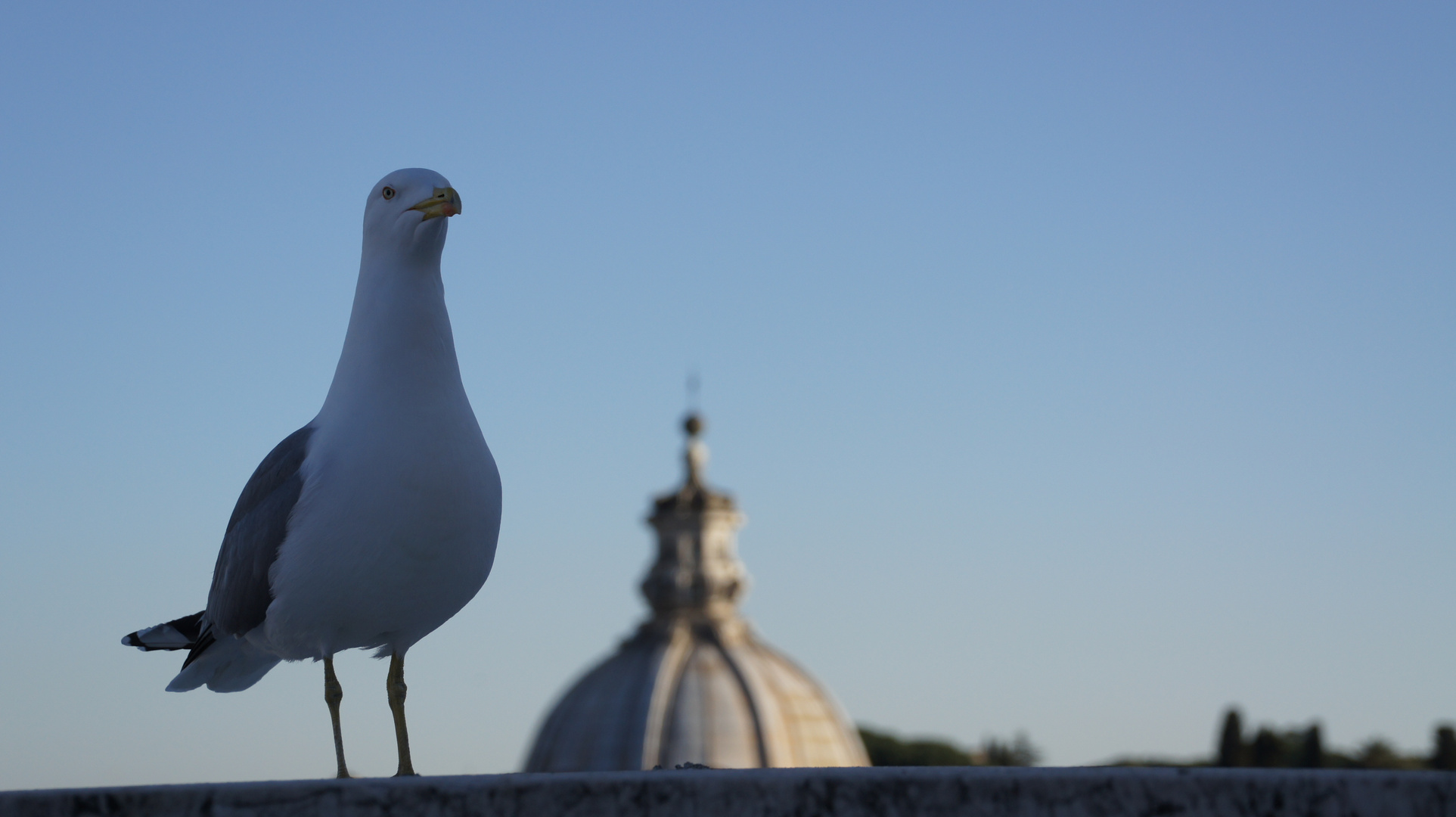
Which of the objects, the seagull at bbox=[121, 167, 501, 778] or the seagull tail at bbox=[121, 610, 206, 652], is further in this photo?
the seagull tail at bbox=[121, 610, 206, 652]

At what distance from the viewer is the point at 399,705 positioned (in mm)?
8742

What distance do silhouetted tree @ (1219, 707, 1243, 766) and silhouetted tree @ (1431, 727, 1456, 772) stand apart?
442 inches

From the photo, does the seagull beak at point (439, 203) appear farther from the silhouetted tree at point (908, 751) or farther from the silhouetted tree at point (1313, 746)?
the silhouetted tree at point (908, 751)

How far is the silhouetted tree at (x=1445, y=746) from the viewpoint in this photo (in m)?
48.2

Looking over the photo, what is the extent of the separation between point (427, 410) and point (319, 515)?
→ 2.19 ft

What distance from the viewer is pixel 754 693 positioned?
93500 mm

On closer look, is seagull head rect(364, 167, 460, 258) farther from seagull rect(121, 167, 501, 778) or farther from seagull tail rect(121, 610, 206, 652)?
seagull tail rect(121, 610, 206, 652)

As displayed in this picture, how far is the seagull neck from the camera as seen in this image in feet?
28.7

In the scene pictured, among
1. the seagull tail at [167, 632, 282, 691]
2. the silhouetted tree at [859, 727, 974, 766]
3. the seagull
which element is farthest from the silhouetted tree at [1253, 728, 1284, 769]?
the seagull

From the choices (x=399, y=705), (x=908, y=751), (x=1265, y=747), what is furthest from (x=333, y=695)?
(x=908, y=751)

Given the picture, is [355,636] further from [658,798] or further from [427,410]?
[658,798]

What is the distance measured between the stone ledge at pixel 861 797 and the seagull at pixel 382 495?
2.07 metres

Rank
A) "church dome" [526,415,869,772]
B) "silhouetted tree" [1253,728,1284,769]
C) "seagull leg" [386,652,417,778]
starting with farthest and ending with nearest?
"church dome" [526,415,869,772] < "silhouetted tree" [1253,728,1284,769] < "seagull leg" [386,652,417,778]

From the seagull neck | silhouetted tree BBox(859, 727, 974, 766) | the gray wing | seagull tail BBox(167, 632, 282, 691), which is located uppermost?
silhouetted tree BBox(859, 727, 974, 766)
